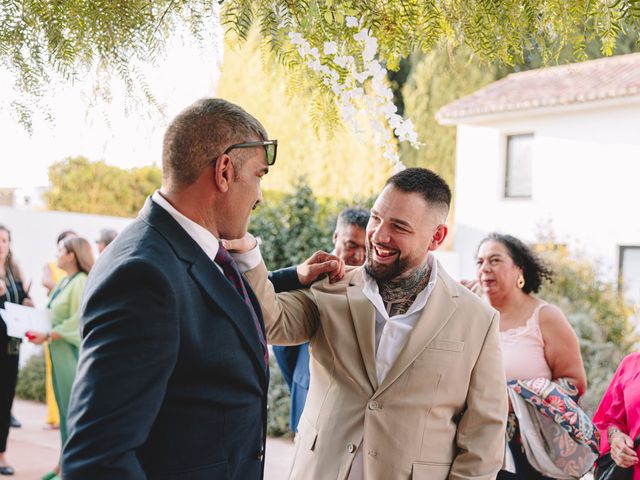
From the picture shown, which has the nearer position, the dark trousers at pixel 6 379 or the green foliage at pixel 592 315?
the dark trousers at pixel 6 379

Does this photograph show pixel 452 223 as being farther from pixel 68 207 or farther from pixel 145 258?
pixel 145 258

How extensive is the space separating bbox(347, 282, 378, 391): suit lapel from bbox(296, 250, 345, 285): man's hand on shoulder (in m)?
0.13

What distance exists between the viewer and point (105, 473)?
1521 millimetres

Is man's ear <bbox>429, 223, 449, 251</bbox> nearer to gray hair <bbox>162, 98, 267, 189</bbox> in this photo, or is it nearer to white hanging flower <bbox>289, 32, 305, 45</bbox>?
white hanging flower <bbox>289, 32, 305, 45</bbox>

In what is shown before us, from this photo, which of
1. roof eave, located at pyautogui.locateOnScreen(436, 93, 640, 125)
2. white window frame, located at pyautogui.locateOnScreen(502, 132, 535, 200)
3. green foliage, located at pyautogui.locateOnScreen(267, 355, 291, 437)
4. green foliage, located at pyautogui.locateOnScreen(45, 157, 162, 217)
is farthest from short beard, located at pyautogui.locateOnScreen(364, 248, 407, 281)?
white window frame, located at pyautogui.locateOnScreen(502, 132, 535, 200)

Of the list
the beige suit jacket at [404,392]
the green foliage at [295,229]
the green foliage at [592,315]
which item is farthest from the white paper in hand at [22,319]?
the green foliage at [592,315]

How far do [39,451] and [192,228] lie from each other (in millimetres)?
6096

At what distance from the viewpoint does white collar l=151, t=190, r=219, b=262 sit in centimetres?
187

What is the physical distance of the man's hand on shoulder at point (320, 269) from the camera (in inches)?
107

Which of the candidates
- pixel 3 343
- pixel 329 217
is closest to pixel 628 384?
pixel 3 343

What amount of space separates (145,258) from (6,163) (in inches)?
50.4

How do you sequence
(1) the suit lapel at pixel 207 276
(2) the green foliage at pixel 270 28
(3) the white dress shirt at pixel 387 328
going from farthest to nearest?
(3) the white dress shirt at pixel 387 328, (2) the green foliage at pixel 270 28, (1) the suit lapel at pixel 207 276

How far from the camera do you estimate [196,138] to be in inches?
73.9

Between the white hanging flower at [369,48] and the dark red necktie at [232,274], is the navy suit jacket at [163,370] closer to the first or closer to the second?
the dark red necktie at [232,274]
